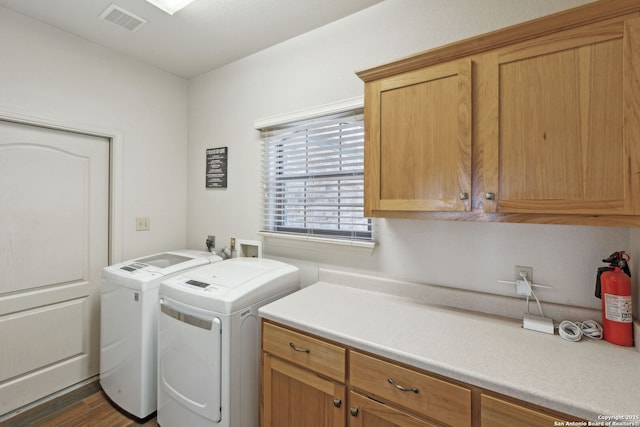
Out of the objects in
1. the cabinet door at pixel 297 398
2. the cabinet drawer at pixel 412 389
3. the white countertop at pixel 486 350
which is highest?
the white countertop at pixel 486 350

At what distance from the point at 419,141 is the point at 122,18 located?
84.1 inches

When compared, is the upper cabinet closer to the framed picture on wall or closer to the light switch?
the framed picture on wall

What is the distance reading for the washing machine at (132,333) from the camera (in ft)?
5.94

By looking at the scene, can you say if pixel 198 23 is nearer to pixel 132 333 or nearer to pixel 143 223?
pixel 143 223

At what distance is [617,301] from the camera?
110 centimetres

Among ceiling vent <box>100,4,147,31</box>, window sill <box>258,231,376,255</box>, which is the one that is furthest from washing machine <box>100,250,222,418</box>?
ceiling vent <box>100,4,147,31</box>

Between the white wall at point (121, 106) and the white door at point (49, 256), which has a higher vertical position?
the white wall at point (121, 106)

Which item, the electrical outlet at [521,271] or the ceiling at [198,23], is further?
the ceiling at [198,23]

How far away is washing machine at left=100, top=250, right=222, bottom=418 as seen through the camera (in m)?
1.81

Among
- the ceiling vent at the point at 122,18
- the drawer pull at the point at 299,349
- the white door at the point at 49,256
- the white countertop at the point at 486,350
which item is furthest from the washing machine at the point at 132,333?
the ceiling vent at the point at 122,18

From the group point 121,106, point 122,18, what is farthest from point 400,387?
point 121,106

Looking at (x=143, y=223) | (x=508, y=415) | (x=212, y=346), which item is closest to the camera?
(x=508, y=415)

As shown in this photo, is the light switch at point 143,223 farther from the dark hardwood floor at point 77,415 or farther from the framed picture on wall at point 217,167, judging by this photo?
the dark hardwood floor at point 77,415

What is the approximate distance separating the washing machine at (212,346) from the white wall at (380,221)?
61 cm
